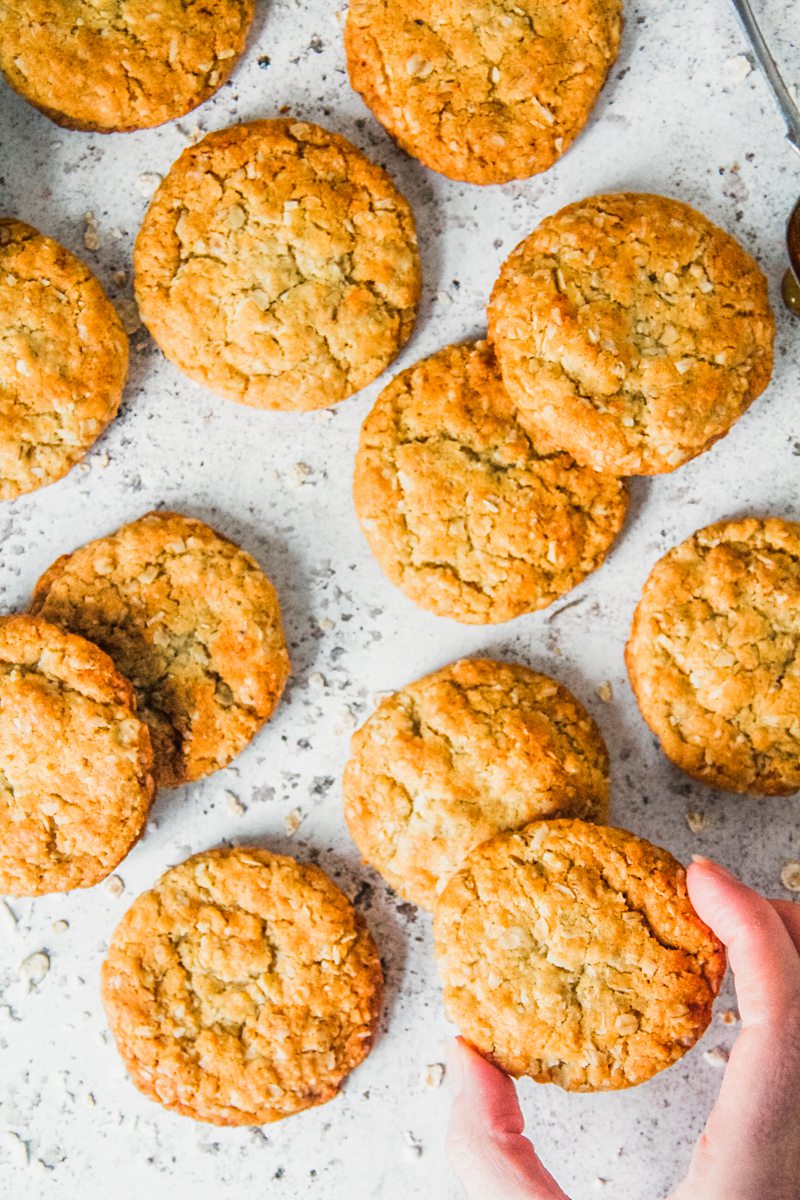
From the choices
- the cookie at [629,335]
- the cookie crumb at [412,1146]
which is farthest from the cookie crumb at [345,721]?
the cookie crumb at [412,1146]

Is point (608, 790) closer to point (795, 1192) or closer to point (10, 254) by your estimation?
point (795, 1192)

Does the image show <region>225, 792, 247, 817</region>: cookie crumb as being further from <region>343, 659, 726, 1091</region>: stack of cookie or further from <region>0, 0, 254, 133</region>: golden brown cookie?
<region>0, 0, 254, 133</region>: golden brown cookie

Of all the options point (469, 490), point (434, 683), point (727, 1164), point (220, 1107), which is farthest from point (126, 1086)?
point (469, 490)

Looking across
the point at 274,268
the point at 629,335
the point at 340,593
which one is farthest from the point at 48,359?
the point at 629,335

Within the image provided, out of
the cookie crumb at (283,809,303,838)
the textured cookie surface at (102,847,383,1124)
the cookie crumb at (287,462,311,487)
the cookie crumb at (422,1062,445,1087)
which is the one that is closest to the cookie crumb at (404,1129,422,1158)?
the cookie crumb at (422,1062,445,1087)

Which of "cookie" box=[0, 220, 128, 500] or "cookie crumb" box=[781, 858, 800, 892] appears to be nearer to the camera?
"cookie" box=[0, 220, 128, 500]

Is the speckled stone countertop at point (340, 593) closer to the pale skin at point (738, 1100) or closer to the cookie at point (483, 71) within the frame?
the cookie at point (483, 71)

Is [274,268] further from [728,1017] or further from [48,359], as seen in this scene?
[728,1017]
